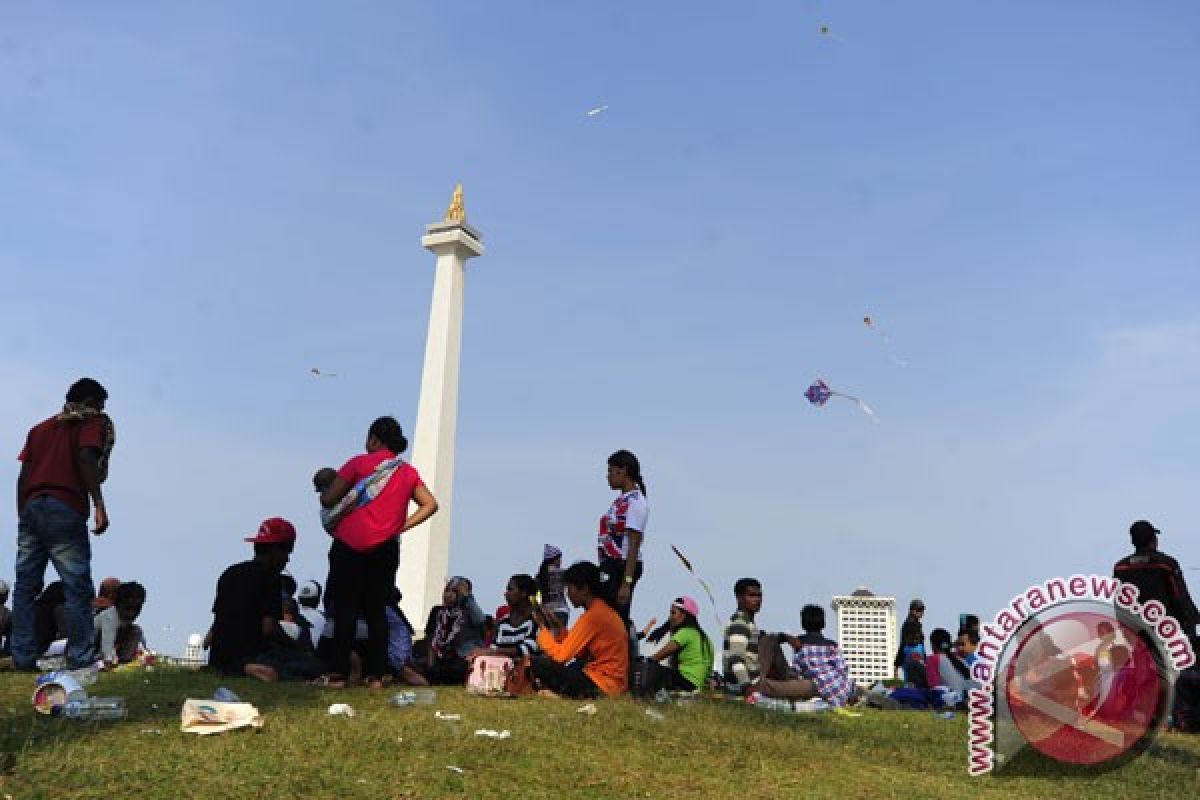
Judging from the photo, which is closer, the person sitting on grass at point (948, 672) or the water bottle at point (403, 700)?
the water bottle at point (403, 700)

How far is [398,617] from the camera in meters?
9.80

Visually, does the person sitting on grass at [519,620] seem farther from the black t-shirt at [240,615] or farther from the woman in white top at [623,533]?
the black t-shirt at [240,615]

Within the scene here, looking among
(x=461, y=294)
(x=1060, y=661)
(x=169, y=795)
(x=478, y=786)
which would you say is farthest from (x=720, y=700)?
(x=461, y=294)

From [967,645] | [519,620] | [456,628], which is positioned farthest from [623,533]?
[967,645]

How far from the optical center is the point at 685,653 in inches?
414

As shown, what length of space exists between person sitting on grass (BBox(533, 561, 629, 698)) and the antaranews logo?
9.27ft

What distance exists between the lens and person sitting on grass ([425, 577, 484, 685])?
1054 cm

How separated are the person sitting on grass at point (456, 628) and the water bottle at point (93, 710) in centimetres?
372

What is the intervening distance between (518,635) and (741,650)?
2570 millimetres

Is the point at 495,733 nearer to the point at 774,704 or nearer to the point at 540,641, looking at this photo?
the point at 540,641

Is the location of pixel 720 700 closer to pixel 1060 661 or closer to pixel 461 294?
pixel 1060 661

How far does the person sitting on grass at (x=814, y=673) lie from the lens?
9.94 m

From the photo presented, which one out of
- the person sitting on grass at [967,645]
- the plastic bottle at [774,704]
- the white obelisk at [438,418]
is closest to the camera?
the plastic bottle at [774,704]

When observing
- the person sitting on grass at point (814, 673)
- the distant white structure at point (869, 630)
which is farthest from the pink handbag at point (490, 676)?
the distant white structure at point (869, 630)
